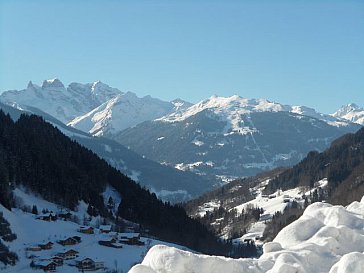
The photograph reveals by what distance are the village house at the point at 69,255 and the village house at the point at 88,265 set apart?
109 inches

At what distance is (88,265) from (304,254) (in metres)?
59.1

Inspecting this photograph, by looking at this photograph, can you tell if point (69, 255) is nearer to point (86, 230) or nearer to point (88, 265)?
point (88, 265)

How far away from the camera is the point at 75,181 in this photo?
14762 centimetres

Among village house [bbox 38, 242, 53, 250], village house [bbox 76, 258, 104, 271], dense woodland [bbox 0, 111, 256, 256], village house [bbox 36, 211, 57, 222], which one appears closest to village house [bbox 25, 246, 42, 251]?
village house [bbox 38, 242, 53, 250]

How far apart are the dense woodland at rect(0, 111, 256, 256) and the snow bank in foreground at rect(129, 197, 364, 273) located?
91.0m

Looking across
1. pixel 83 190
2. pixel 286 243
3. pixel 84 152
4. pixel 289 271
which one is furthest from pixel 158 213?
pixel 289 271

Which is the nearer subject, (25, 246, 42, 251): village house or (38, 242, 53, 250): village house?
(25, 246, 42, 251): village house

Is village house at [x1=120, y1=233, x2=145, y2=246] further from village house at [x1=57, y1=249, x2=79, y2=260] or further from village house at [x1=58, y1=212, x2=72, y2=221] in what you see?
village house at [x1=58, y1=212, x2=72, y2=221]

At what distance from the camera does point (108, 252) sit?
93.4m

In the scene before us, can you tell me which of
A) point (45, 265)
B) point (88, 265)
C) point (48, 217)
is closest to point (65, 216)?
point (48, 217)

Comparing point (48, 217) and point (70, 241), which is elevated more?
point (48, 217)

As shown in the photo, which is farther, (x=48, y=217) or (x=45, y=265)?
(x=48, y=217)

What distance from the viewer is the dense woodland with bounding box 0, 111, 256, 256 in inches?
5290

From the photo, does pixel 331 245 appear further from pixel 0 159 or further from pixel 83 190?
pixel 83 190
